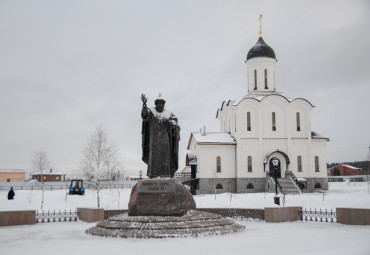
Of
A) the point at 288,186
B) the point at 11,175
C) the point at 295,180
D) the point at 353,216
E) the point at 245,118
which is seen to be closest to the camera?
the point at 353,216

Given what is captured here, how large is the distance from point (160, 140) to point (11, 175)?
204ft

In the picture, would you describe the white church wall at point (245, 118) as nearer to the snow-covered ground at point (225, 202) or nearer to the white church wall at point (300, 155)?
the white church wall at point (300, 155)

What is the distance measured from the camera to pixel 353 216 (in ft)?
40.6

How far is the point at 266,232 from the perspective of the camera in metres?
10.8

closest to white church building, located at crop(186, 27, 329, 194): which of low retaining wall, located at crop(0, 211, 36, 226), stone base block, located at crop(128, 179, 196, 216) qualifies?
low retaining wall, located at crop(0, 211, 36, 226)

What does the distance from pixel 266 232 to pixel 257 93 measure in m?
26.9

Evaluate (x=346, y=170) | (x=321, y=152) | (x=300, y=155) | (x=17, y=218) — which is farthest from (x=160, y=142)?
(x=346, y=170)

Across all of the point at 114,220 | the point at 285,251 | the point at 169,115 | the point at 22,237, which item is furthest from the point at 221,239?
the point at 22,237

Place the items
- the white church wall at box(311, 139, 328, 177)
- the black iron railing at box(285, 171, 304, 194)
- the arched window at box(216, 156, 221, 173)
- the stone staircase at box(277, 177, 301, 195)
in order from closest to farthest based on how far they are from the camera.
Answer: the stone staircase at box(277, 177, 301, 195) < the black iron railing at box(285, 171, 304, 194) < the arched window at box(216, 156, 221, 173) < the white church wall at box(311, 139, 328, 177)

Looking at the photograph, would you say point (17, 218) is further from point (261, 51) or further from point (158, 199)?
point (261, 51)

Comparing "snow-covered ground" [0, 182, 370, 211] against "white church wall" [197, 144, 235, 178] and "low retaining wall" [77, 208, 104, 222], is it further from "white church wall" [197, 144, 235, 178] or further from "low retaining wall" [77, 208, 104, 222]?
"low retaining wall" [77, 208, 104, 222]

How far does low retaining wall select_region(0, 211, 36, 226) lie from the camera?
41.8 feet

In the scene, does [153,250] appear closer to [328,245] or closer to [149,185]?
[149,185]

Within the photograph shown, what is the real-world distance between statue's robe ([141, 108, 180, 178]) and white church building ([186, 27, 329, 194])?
21615 millimetres
